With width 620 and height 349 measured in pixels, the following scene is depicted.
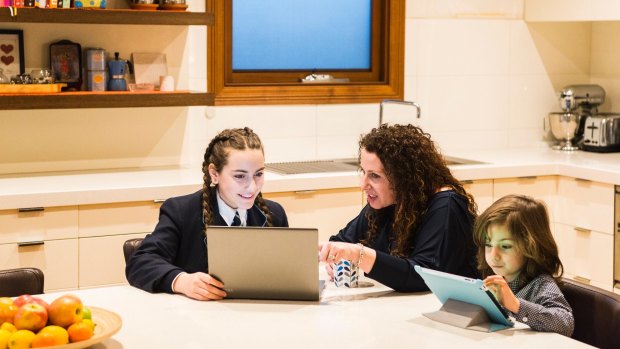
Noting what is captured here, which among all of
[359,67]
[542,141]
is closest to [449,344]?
[359,67]

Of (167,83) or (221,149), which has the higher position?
(167,83)

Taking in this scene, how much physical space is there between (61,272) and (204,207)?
47.5 inches

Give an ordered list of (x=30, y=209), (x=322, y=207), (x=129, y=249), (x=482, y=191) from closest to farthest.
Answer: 1. (x=129, y=249)
2. (x=30, y=209)
3. (x=322, y=207)
4. (x=482, y=191)

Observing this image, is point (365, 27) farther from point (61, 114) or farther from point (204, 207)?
point (204, 207)

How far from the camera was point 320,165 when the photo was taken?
4578mm

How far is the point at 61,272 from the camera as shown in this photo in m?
3.75

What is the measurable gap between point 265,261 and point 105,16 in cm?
203

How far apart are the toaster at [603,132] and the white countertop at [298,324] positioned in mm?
2782

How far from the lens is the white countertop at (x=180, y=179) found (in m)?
3.73

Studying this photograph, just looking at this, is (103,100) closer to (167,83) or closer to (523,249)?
(167,83)

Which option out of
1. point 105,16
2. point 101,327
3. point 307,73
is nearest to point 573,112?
point 307,73

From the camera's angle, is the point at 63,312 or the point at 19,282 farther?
the point at 19,282

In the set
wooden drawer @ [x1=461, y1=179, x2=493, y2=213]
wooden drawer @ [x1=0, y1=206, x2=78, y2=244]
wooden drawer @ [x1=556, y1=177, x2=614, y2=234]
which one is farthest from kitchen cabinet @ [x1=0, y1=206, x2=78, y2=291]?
wooden drawer @ [x1=556, y1=177, x2=614, y2=234]

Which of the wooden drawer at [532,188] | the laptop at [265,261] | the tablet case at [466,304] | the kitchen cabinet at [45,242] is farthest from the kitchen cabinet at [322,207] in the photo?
the tablet case at [466,304]
